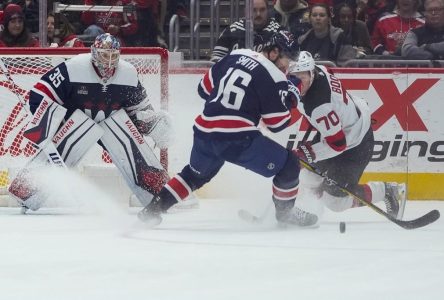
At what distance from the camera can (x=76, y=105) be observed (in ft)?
24.6

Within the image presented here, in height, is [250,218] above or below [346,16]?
below

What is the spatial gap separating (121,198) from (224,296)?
414 cm

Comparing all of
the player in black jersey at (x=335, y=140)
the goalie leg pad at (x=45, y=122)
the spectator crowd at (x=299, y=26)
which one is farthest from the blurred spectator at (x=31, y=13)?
the player in black jersey at (x=335, y=140)

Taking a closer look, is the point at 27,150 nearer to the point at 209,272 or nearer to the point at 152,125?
the point at 152,125

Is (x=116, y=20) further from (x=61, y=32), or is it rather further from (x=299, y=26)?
(x=299, y=26)

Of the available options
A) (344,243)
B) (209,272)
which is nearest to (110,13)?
(344,243)

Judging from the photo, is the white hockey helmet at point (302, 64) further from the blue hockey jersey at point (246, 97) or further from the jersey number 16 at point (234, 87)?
the jersey number 16 at point (234, 87)

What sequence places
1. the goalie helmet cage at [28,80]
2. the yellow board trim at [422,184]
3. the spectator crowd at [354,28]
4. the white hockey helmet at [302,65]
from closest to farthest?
the white hockey helmet at [302,65], the goalie helmet cage at [28,80], the yellow board trim at [422,184], the spectator crowd at [354,28]

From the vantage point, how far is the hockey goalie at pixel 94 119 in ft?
24.2

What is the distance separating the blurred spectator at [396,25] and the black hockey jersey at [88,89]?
2590mm

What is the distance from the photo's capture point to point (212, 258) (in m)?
5.18

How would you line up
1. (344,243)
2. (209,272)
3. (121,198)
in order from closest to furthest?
(209,272) < (344,243) < (121,198)

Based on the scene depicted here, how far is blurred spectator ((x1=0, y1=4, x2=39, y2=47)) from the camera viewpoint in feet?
30.5

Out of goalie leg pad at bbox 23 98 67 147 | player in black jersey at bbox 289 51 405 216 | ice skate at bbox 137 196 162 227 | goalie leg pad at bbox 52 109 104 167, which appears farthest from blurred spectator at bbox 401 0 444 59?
ice skate at bbox 137 196 162 227
